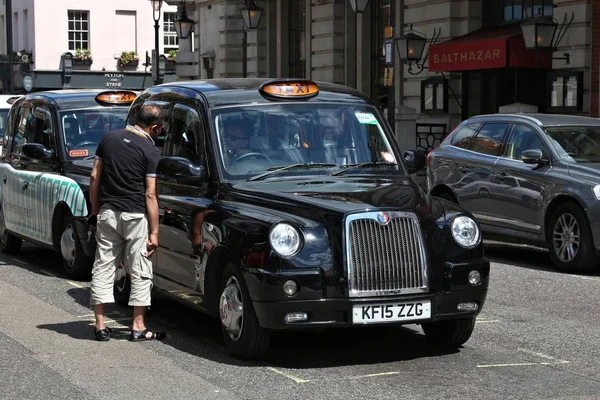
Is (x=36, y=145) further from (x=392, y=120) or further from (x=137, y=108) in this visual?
(x=392, y=120)

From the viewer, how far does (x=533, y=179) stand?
1349 centimetres

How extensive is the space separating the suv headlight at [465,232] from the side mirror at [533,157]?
5236 millimetres

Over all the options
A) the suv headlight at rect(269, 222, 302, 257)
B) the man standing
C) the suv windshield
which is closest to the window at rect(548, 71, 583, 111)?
the suv windshield

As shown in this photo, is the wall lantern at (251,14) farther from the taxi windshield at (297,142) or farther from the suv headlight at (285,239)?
the suv headlight at (285,239)

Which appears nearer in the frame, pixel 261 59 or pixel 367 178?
pixel 367 178

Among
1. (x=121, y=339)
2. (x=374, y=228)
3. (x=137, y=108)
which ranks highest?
(x=137, y=108)

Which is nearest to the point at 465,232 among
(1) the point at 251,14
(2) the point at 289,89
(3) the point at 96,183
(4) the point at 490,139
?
(2) the point at 289,89

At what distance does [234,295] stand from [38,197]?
5.43 metres

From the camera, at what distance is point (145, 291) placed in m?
8.70

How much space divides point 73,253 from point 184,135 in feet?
10.4

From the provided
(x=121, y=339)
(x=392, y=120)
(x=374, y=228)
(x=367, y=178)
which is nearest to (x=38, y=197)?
(x=121, y=339)

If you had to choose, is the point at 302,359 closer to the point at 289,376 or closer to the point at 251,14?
the point at 289,376

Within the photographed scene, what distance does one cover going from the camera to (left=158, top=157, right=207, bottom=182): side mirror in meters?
8.61

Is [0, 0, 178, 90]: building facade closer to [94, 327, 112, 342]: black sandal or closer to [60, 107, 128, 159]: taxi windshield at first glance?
[60, 107, 128, 159]: taxi windshield
